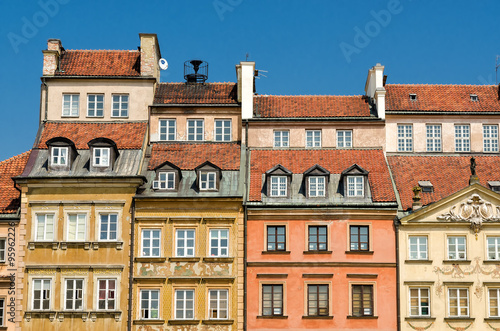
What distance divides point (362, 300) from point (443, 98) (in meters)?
16.5

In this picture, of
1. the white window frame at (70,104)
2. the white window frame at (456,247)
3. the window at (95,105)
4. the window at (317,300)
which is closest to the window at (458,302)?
the white window frame at (456,247)

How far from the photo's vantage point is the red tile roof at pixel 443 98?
2313 inches

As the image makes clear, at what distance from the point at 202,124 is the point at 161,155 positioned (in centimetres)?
364

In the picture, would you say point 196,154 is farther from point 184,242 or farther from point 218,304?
point 218,304

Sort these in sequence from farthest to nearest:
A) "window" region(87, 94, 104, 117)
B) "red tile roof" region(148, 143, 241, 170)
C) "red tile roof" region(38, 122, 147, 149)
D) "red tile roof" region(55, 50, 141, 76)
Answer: "red tile roof" region(55, 50, 141, 76) < "window" region(87, 94, 104, 117) < "red tile roof" region(38, 122, 147, 149) < "red tile roof" region(148, 143, 241, 170)

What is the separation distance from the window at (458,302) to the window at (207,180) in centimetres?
1547

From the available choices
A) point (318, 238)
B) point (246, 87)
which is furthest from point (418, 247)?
point (246, 87)

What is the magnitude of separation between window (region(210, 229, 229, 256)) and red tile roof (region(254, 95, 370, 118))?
9709 millimetres

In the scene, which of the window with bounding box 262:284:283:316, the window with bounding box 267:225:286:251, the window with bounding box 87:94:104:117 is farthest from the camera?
the window with bounding box 87:94:104:117

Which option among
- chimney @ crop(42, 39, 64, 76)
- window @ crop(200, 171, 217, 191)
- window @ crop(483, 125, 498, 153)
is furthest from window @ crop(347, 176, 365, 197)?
chimney @ crop(42, 39, 64, 76)

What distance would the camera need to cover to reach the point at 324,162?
55.5 m

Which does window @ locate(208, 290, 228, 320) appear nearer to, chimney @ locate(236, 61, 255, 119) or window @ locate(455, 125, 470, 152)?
chimney @ locate(236, 61, 255, 119)

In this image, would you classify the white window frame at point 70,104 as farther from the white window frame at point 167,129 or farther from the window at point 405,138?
the window at point 405,138

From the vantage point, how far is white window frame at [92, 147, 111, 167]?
175 ft
